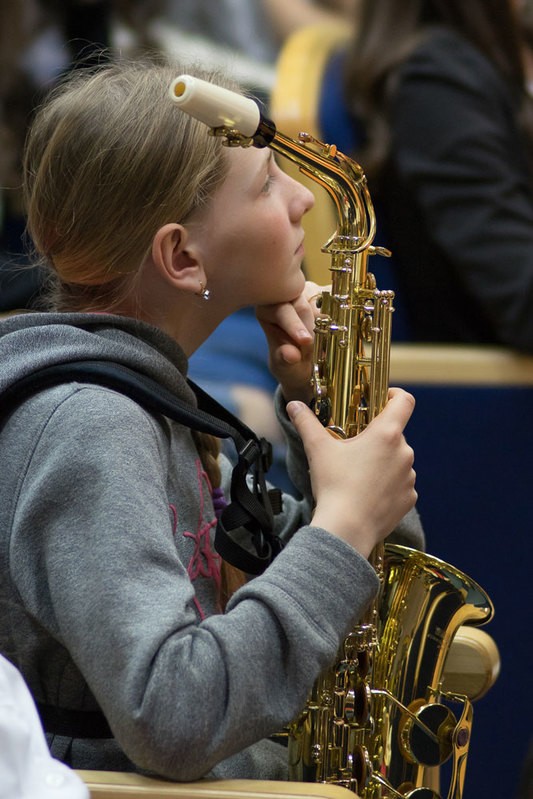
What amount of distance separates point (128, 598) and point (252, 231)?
16.0 inches

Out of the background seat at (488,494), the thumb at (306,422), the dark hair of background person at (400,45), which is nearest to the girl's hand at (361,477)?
the thumb at (306,422)

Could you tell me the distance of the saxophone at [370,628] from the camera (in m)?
1.17

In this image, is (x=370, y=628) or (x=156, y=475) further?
(x=370, y=628)

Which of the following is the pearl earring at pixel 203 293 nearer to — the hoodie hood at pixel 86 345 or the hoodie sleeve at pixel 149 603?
the hoodie hood at pixel 86 345

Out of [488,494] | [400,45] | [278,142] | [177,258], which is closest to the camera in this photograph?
[278,142]

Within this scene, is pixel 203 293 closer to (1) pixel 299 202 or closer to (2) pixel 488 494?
Answer: (1) pixel 299 202

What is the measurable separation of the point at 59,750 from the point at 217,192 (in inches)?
20.9

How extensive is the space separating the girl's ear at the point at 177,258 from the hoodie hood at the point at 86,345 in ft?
0.17

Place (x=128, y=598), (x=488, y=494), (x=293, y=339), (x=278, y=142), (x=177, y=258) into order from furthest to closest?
1. (x=488, y=494)
2. (x=293, y=339)
3. (x=177, y=258)
4. (x=278, y=142)
5. (x=128, y=598)

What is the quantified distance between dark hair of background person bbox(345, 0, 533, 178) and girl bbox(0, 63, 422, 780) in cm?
105

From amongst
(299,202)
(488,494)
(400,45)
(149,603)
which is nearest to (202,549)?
(149,603)

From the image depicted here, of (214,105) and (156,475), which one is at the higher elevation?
(214,105)

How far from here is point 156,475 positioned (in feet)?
3.38

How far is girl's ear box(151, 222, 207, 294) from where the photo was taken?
Result: 1137 mm
